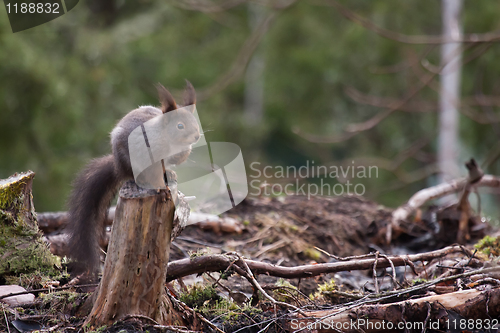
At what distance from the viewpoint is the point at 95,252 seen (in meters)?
1.78

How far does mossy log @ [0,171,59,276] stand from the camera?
74.6 inches

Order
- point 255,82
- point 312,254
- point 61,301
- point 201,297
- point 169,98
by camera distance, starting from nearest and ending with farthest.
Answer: point 61,301 < point 201,297 < point 169,98 < point 312,254 < point 255,82

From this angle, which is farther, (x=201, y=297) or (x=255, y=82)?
(x=255, y=82)

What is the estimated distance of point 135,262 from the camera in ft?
4.82

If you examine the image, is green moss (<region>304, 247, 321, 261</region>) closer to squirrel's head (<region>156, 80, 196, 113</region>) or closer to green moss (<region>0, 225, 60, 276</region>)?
squirrel's head (<region>156, 80, 196, 113</region>)

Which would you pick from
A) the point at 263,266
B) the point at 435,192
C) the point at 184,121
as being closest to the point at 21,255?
the point at 184,121

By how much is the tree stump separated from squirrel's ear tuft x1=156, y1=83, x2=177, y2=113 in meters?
0.54

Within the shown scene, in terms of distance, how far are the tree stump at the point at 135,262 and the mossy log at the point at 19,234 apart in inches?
22.9

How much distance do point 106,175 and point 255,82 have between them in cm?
1007

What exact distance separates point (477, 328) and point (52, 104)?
4.96m

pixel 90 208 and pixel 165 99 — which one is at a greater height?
pixel 165 99

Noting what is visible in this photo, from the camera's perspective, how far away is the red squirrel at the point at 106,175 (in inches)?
70.1

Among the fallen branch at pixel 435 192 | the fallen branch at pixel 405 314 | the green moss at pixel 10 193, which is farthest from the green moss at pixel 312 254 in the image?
the green moss at pixel 10 193

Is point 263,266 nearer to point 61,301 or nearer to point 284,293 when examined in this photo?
point 284,293
